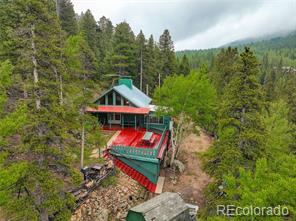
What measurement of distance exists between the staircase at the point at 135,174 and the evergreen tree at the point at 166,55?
84.2 ft

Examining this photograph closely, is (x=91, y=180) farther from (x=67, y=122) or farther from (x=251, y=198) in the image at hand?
(x=251, y=198)

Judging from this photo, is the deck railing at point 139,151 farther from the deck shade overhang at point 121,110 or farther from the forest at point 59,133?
the deck shade overhang at point 121,110

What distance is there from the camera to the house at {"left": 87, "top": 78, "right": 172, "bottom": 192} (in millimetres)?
17875

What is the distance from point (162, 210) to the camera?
451 inches

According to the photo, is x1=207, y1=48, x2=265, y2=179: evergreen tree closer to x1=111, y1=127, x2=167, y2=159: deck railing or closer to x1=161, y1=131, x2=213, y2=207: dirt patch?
x1=111, y1=127, x2=167, y2=159: deck railing

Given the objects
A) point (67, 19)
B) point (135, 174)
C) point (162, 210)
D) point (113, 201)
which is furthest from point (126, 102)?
point (67, 19)

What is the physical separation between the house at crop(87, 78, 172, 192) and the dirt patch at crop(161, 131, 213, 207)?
59.2 inches

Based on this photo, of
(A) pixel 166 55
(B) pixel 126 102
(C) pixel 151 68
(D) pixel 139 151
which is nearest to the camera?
(D) pixel 139 151

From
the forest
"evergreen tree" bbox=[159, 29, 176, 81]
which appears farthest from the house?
"evergreen tree" bbox=[159, 29, 176, 81]

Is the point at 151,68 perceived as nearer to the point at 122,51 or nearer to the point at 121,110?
the point at 122,51

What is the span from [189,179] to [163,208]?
29.1ft

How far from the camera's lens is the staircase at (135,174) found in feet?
57.7

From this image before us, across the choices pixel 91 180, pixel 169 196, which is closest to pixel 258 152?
pixel 169 196

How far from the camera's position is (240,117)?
11.5m
